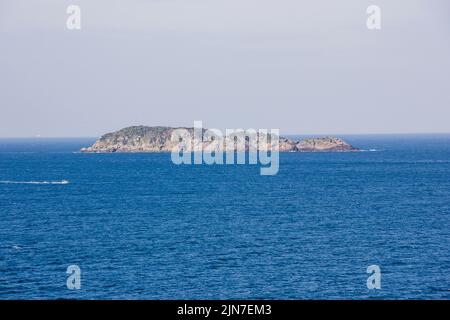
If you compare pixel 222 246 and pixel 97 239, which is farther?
pixel 97 239

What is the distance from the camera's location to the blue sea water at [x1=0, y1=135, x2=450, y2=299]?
5978 centimetres

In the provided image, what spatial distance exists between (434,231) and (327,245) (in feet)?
66.3

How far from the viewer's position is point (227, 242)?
272 ft

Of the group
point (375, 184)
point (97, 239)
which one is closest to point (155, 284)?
point (97, 239)

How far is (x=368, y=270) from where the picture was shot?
65.1m

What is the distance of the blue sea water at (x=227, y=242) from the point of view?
59781mm
